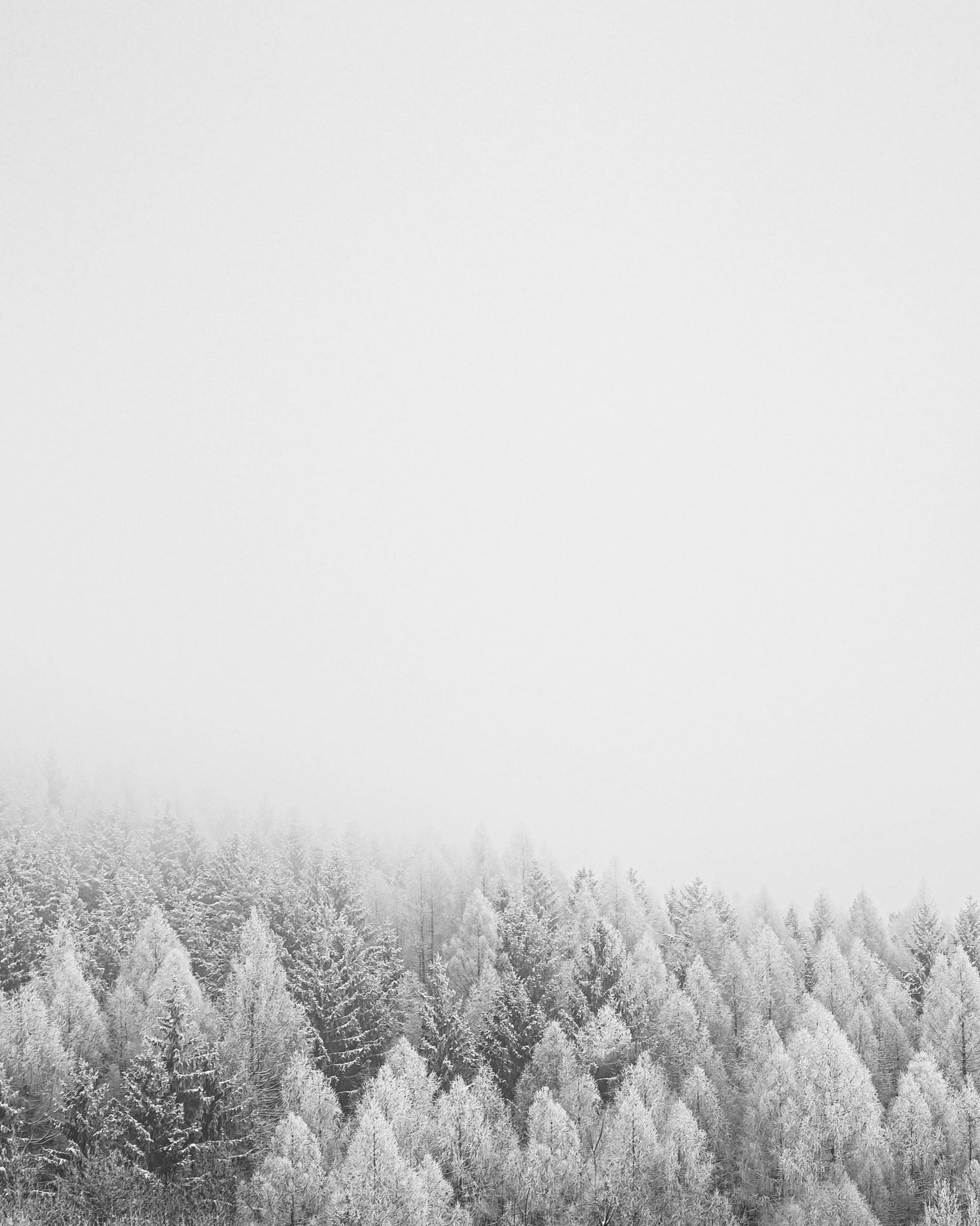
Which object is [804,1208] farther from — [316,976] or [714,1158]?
[316,976]

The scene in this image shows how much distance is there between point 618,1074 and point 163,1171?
2976 centimetres

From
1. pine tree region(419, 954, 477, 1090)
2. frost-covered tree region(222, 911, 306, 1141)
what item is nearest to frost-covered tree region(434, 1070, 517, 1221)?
pine tree region(419, 954, 477, 1090)

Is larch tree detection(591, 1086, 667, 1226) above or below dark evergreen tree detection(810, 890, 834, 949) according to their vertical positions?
below

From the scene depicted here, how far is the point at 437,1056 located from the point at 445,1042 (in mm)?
953

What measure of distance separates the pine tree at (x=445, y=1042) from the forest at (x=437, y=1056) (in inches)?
6.7

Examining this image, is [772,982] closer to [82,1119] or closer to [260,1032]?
[260,1032]

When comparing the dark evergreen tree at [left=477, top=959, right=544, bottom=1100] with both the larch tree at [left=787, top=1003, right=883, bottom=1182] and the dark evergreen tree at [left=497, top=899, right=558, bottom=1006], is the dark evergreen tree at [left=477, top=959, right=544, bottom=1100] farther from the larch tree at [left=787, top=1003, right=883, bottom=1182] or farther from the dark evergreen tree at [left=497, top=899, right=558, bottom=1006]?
the larch tree at [left=787, top=1003, right=883, bottom=1182]

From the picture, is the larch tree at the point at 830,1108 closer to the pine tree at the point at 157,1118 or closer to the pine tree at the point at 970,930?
the pine tree at the point at 970,930

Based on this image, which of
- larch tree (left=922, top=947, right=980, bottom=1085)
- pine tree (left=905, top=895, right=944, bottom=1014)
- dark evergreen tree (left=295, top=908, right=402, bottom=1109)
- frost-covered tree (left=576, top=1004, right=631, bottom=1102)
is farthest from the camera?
pine tree (left=905, top=895, right=944, bottom=1014)

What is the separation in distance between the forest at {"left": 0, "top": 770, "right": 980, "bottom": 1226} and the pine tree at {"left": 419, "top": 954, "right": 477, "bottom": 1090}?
17 centimetres

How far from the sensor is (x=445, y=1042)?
5222 centimetres

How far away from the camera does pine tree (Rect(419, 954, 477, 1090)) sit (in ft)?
170

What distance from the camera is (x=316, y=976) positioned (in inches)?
2021

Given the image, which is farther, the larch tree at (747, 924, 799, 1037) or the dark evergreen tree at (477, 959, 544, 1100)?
the larch tree at (747, 924, 799, 1037)
